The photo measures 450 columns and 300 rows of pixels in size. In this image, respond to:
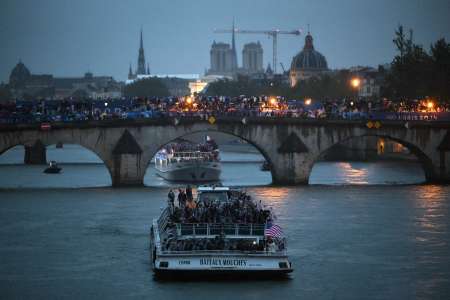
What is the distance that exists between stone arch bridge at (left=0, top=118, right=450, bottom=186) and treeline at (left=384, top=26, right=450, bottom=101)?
85.9 ft

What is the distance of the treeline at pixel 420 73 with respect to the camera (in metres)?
126

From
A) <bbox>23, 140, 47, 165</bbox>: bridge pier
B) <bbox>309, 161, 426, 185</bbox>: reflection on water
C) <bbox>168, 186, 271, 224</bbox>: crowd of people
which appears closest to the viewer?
<bbox>168, 186, 271, 224</bbox>: crowd of people

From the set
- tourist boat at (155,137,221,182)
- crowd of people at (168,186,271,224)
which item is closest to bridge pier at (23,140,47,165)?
tourist boat at (155,137,221,182)

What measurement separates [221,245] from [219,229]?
1.15 metres

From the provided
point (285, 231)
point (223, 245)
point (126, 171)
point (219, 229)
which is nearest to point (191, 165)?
point (126, 171)

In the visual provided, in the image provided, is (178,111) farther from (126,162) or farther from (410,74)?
(410,74)

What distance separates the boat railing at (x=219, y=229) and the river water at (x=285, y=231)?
202 centimetres

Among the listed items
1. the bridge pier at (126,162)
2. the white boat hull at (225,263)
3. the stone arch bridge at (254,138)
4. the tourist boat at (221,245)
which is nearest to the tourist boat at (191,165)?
the stone arch bridge at (254,138)

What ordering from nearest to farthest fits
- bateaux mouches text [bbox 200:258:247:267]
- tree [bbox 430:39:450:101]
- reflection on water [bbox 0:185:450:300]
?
bateaux mouches text [bbox 200:258:247:267]
reflection on water [bbox 0:185:450:300]
tree [bbox 430:39:450:101]

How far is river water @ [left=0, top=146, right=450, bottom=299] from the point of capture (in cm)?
5553

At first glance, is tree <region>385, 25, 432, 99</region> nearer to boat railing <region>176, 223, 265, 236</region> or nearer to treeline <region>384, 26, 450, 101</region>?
treeline <region>384, 26, 450, 101</region>

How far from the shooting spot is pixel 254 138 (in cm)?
9781

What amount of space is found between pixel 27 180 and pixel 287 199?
30440 mm

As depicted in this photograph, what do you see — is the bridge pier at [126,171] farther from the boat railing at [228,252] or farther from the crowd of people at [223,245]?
the boat railing at [228,252]
